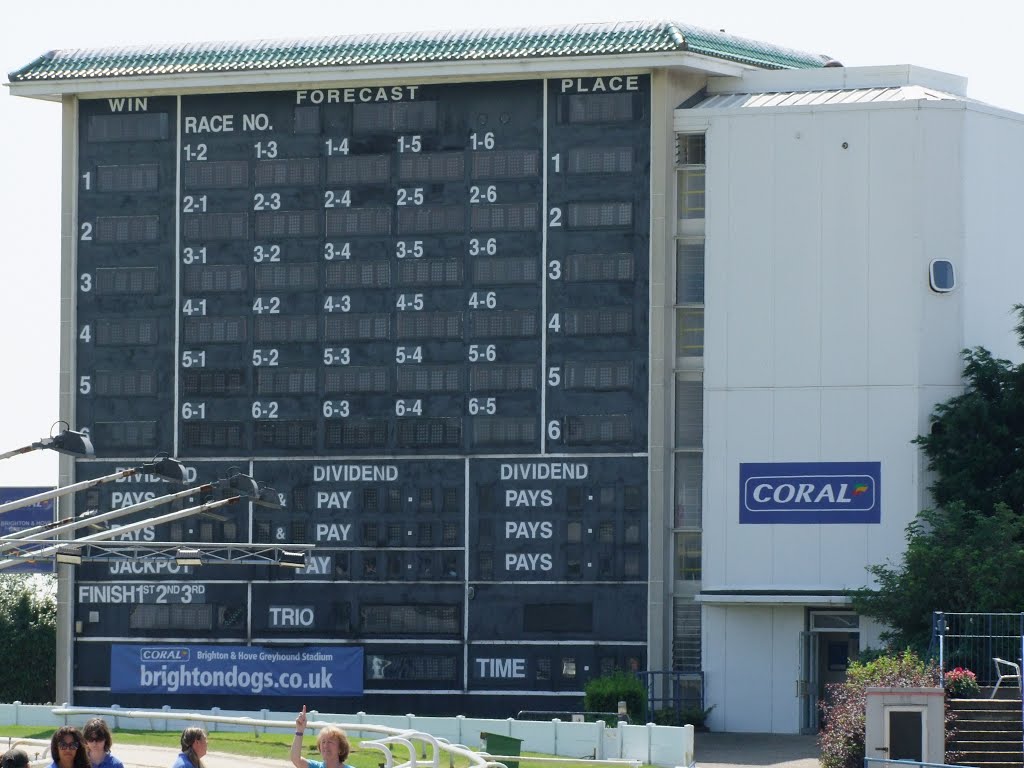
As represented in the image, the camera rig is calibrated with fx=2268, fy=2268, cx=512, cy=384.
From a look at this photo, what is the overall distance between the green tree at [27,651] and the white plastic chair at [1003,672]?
28584mm

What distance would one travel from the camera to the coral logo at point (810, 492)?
42906mm

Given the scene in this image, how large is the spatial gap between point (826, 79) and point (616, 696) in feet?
42.9

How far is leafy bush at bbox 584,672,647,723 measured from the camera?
4103 cm

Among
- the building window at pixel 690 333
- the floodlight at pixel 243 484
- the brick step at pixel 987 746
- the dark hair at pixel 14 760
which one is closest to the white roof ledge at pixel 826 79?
the building window at pixel 690 333

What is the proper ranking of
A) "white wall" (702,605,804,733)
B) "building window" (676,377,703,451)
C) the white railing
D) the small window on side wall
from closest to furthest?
the white railing
the small window on side wall
"white wall" (702,605,804,733)
"building window" (676,377,703,451)

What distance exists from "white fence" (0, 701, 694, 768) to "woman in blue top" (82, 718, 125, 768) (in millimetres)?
16134

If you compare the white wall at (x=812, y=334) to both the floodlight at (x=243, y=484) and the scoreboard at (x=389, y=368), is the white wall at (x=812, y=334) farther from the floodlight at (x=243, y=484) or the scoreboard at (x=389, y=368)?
the floodlight at (x=243, y=484)

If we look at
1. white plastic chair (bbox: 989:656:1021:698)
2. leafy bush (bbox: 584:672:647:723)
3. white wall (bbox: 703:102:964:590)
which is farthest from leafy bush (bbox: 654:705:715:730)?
white plastic chair (bbox: 989:656:1021:698)

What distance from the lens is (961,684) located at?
114ft

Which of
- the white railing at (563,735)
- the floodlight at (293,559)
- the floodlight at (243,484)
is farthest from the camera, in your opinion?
the floodlight at (293,559)

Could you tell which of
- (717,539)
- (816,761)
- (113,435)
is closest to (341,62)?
(113,435)

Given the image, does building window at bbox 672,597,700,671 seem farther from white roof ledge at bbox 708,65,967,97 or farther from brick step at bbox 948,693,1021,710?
brick step at bbox 948,693,1021,710

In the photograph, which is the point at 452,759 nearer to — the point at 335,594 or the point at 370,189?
the point at 335,594

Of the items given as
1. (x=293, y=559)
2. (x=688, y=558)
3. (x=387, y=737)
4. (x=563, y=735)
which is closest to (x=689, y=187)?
(x=688, y=558)
